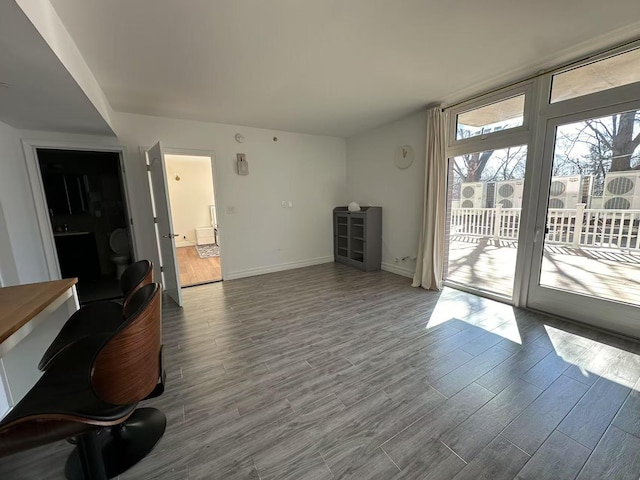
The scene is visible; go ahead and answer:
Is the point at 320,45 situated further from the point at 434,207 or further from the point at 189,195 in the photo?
the point at 189,195

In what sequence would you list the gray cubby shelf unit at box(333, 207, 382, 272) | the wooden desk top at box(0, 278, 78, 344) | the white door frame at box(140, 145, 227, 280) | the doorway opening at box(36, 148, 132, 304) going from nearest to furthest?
the wooden desk top at box(0, 278, 78, 344)
the white door frame at box(140, 145, 227, 280)
the doorway opening at box(36, 148, 132, 304)
the gray cubby shelf unit at box(333, 207, 382, 272)

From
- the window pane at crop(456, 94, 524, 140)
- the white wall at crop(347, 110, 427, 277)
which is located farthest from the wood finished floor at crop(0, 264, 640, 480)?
the window pane at crop(456, 94, 524, 140)

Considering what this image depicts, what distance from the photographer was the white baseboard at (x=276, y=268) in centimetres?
445

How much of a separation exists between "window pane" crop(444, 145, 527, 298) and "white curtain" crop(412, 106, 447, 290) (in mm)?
185

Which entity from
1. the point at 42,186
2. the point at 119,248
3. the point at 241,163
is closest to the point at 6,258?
the point at 42,186

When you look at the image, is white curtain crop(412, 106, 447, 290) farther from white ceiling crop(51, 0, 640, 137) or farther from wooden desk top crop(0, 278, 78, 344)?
wooden desk top crop(0, 278, 78, 344)

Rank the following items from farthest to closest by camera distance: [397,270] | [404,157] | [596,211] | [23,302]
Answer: [397,270], [404,157], [596,211], [23,302]

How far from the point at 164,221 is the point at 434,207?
3.55 m

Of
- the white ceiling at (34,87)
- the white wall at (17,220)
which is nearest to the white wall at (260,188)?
the white ceiling at (34,87)

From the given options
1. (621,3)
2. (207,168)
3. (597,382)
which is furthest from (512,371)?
(207,168)

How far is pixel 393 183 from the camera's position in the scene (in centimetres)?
432

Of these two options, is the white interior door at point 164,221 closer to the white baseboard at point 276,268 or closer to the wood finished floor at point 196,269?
the wood finished floor at point 196,269

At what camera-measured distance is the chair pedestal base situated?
1.29 metres

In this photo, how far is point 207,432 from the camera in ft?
4.91
